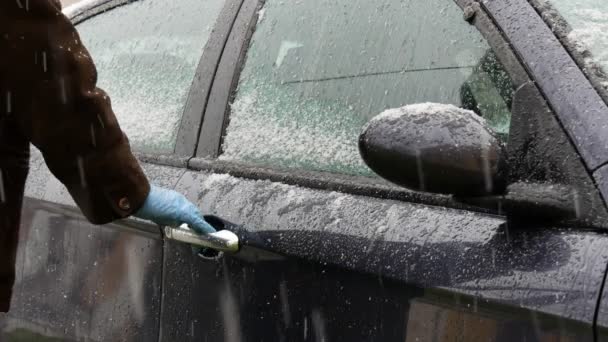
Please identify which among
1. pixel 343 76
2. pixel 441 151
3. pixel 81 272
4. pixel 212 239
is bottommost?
pixel 81 272

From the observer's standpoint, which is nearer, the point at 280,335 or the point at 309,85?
the point at 280,335

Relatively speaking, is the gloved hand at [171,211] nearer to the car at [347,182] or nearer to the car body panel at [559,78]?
the car at [347,182]

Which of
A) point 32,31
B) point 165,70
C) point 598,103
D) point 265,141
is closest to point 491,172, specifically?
point 598,103

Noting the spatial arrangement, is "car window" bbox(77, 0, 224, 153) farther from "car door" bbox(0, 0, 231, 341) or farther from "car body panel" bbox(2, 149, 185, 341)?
"car body panel" bbox(2, 149, 185, 341)

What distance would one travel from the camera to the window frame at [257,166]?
1.64 m

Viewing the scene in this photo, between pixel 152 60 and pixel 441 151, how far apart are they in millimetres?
1383

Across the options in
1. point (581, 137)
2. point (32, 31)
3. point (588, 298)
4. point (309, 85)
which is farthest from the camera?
point (309, 85)

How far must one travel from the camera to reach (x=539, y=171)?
1.50 metres

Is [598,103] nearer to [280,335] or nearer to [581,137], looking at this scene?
[581,137]

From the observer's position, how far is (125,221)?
2254 millimetres

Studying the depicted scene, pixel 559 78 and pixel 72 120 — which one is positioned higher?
pixel 559 78

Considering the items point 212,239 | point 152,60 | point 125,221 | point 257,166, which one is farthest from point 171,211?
point 152,60

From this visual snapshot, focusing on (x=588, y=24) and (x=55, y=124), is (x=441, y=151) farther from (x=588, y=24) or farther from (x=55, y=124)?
(x=55, y=124)

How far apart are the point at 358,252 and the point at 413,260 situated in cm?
13
